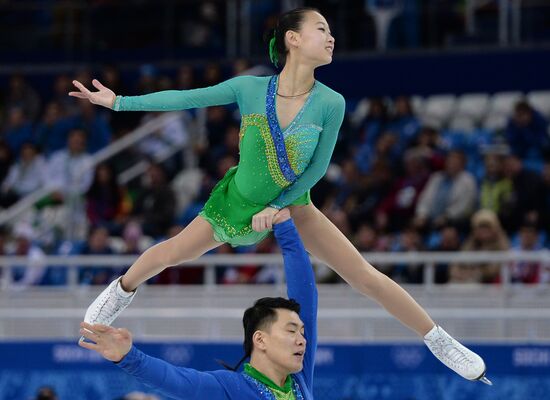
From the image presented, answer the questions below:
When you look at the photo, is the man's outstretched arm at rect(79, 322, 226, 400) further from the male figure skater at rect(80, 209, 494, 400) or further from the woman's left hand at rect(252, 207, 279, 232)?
the woman's left hand at rect(252, 207, 279, 232)

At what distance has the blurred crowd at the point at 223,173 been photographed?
1113 centimetres

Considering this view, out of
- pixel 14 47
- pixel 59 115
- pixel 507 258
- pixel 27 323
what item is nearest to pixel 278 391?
pixel 507 258

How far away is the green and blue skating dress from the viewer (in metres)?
5.76

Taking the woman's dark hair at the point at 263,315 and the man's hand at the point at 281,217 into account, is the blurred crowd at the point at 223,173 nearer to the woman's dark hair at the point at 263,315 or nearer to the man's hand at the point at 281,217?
the man's hand at the point at 281,217


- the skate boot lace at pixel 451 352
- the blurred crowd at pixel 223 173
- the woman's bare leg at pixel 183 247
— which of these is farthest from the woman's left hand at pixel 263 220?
the blurred crowd at pixel 223 173

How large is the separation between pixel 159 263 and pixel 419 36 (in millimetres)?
8602

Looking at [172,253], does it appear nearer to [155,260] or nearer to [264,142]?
[155,260]

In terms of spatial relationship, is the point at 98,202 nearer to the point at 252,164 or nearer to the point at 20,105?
the point at 20,105

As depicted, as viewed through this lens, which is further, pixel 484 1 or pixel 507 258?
pixel 484 1

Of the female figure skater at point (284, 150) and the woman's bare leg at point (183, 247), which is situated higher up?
the female figure skater at point (284, 150)

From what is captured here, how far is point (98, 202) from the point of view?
12.7 metres

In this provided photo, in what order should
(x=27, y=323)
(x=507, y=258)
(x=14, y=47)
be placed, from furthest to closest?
(x=14, y=47) → (x=27, y=323) → (x=507, y=258)

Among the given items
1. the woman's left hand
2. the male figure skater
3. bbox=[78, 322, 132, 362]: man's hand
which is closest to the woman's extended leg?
the woman's left hand

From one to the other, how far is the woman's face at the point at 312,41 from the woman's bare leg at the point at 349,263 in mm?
635
